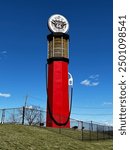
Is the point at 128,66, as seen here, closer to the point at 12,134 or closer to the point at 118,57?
the point at 118,57

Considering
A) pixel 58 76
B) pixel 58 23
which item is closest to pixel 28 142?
pixel 58 76

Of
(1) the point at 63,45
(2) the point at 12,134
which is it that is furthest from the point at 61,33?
(2) the point at 12,134

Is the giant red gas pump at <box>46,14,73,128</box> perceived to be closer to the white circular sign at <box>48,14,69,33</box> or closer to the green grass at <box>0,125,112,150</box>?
the white circular sign at <box>48,14,69,33</box>

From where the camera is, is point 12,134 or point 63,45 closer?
point 12,134

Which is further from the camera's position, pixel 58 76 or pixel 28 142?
pixel 58 76

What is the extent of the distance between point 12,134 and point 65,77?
1566 centimetres

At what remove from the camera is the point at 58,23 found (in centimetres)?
3822

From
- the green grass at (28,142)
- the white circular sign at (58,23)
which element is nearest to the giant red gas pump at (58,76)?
the white circular sign at (58,23)

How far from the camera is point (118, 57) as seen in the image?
829 centimetres

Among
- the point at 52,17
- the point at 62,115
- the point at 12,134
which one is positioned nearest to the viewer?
the point at 12,134

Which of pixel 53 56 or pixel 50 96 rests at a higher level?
pixel 53 56

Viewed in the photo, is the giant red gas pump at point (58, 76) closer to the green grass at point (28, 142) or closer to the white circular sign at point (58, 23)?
the white circular sign at point (58, 23)

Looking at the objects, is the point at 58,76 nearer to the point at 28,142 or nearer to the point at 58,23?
the point at 58,23

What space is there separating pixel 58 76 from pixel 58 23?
6.24 metres
